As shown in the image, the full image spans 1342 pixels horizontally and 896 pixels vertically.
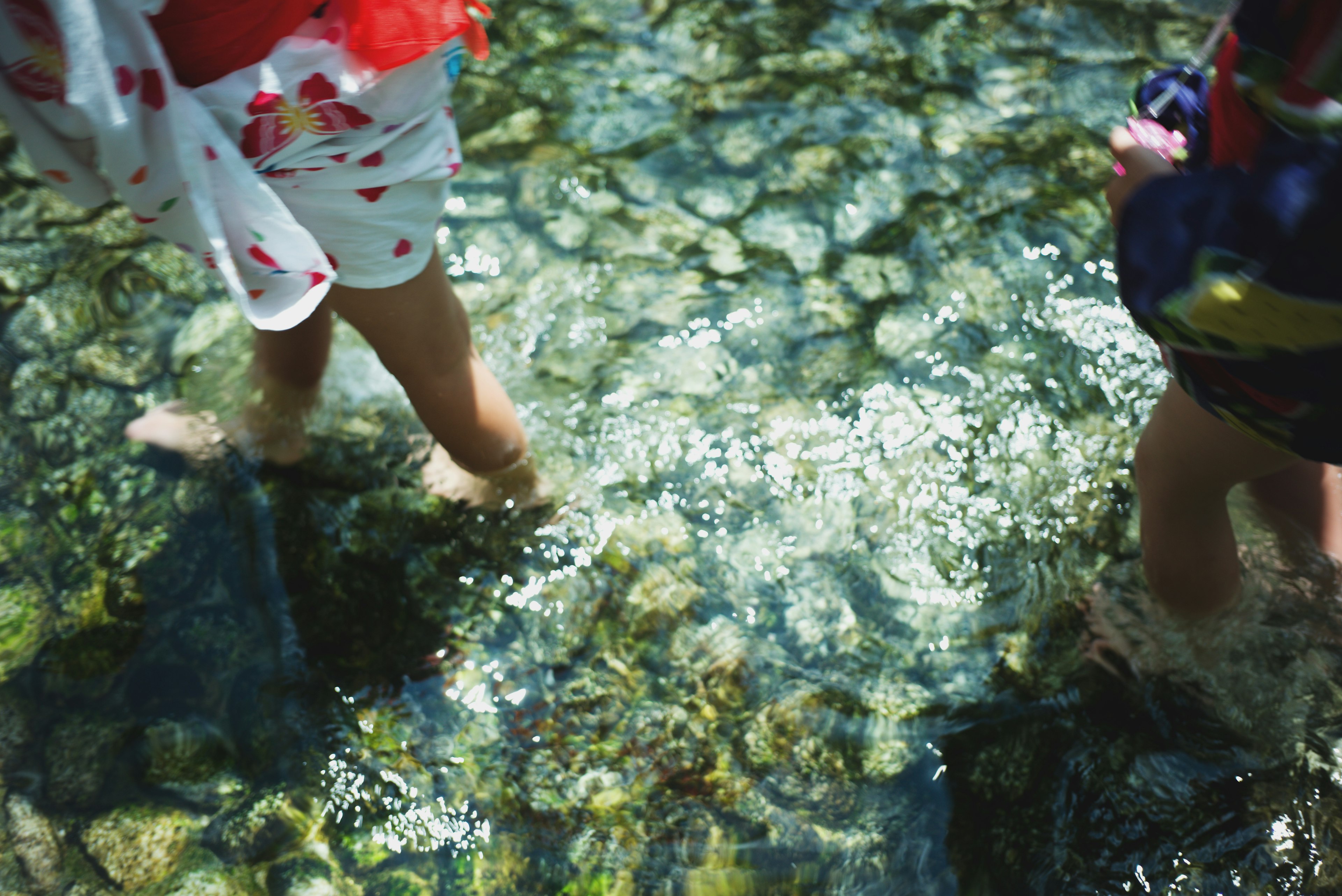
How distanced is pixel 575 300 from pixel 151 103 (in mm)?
1232

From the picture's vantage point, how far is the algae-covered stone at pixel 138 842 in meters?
1.25

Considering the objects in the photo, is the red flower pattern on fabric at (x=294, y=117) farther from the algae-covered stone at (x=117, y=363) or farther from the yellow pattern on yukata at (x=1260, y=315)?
the algae-covered stone at (x=117, y=363)

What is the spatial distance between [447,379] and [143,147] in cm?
56

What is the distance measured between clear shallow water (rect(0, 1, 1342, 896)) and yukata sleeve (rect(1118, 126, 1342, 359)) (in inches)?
33.7

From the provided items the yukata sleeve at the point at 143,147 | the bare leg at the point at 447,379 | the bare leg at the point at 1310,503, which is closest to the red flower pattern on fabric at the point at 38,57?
the yukata sleeve at the point at 143,147

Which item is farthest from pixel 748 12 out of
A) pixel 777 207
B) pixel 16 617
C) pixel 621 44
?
pixel 16 617

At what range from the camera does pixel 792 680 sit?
1483mm

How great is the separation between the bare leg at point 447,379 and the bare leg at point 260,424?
0.33 m

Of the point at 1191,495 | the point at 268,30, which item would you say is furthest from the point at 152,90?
the point at 1191,495

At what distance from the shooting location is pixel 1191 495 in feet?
3.82

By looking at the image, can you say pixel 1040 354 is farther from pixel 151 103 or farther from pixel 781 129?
pixel 151 103

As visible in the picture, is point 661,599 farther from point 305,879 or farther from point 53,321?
point 53,321

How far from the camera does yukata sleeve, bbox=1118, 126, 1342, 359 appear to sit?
25.6 inches

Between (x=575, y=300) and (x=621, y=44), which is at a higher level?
(x=621, y=44)
